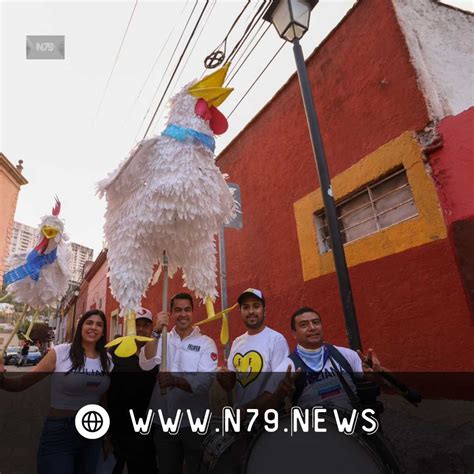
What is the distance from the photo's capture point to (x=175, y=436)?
187 centimetres

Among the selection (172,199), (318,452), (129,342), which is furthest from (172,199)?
(318,452)

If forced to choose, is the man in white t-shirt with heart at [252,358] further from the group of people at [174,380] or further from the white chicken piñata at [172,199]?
the white chicken piñata at [172,199]

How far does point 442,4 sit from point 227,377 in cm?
441

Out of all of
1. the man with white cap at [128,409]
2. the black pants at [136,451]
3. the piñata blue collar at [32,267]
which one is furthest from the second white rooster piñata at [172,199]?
the black pants at [136,451]

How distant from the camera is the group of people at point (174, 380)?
1684 millimetres

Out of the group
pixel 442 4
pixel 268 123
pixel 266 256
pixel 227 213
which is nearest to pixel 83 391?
pixel 227 213

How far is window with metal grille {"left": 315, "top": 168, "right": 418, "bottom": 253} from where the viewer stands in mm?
3189

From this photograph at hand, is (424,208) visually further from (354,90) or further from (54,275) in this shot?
(54,275)

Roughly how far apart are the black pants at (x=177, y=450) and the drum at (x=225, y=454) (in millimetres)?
492

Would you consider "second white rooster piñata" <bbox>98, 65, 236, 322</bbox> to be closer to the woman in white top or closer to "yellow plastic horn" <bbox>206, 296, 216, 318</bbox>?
"yellow plastic horn" <bbox>206, 296, 216, 318</bbox>

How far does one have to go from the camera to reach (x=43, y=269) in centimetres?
257

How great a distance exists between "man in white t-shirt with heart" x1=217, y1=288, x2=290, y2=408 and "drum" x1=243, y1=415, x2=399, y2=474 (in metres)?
0.44

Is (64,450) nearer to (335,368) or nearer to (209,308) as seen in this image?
(209,308)

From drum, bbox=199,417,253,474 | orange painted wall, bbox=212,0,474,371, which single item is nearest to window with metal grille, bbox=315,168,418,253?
orange painted wall, bbox=212,0,474,371
